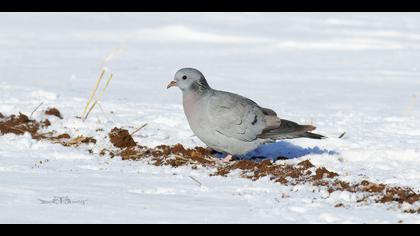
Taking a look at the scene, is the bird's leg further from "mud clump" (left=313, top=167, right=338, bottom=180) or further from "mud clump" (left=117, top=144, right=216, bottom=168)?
"mud clump" (left=313, top=167, right=338, bottom=180)

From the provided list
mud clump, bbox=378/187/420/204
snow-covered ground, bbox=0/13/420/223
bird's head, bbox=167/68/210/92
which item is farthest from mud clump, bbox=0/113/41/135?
mud clump, bbox=378/187/420/204

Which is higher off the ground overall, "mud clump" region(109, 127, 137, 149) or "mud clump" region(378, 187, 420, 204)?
"mud clump" region(109, 127, 137, 149)

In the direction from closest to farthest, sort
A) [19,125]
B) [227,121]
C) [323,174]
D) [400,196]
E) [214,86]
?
1. [400,196]
2. [323,174]
3. [227,121]
4. [19,125]
5. [214,86]

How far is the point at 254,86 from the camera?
11898 millimetres

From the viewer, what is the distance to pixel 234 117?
7031 millimetres

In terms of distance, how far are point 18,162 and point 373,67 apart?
27.6ft

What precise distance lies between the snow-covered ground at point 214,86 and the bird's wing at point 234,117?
1.64 ft

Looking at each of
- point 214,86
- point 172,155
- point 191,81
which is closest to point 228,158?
point 172,155

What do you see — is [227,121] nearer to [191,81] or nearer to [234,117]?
[234,117]

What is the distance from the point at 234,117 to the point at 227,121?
0.25 feet

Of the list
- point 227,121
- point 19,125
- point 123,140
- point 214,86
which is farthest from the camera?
point 214,86

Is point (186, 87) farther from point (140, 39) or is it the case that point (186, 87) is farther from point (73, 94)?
point (140, 39)

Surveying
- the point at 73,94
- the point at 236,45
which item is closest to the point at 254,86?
the point at 73,94

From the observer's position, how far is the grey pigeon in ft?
22.9
